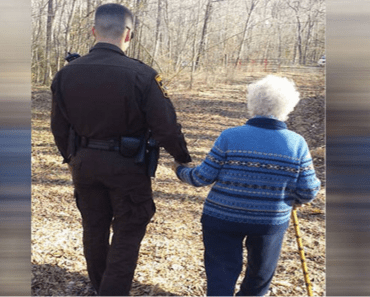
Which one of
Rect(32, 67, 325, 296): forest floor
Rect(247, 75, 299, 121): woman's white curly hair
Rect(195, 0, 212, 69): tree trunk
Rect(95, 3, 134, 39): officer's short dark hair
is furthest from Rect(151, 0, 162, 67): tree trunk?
Rect(247, 75, 299, 121): woman's white curly hair

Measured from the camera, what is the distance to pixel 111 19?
2082 millimetres

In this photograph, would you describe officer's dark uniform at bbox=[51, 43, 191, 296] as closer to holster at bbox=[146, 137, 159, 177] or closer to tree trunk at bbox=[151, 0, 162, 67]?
holster at bbox=[146, 137, 159, 177]

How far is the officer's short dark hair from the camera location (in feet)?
6.82

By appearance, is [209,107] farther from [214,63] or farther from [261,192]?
[261,192]

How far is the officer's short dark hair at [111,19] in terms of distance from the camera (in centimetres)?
208

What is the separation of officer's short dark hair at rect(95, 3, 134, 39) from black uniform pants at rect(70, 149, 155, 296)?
0.58m

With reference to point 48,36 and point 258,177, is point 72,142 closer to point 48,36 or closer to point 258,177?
point 258,177

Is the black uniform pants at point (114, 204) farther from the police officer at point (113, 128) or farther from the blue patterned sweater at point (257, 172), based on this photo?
the blue patterned sweater at point (257, 172)

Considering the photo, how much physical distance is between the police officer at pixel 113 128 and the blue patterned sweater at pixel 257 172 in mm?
290

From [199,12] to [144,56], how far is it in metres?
0.98

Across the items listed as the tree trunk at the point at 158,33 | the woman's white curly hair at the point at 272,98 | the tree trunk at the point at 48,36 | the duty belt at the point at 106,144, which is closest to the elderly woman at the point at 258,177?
the woman's white curly hair at the point at 272,98

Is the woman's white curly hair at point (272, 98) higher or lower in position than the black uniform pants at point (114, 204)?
higher

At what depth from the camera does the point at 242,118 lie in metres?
6.88

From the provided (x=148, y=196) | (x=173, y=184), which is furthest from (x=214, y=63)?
(x=148, y=196)
